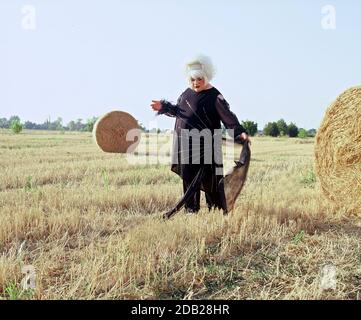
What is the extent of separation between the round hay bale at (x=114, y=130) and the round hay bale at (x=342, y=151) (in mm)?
8296

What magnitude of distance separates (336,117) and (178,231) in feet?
11.5

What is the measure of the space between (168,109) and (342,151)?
109 inches

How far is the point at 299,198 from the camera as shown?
6637mm

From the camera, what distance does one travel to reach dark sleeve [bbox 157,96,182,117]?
523cm

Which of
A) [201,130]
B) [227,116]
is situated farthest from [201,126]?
[227,116]

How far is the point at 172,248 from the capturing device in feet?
12.8

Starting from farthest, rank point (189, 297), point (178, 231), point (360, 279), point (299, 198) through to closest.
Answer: point (299, 198) < point (178, 231) < point (360, 279) < point (189, 297)

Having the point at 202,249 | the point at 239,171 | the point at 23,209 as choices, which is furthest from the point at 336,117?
the point at 23,209

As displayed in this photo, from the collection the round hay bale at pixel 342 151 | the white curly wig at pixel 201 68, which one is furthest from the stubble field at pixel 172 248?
the white curly wig at pixel 201 68

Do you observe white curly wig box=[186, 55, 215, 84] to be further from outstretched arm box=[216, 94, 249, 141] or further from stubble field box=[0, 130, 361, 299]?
stubble field box=[0, 130, 361, 299]

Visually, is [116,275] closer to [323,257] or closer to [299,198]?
[323,257]

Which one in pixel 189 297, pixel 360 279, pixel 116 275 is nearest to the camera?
pixel 189 297

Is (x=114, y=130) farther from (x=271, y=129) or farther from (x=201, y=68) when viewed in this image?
(x=271, y=129)
